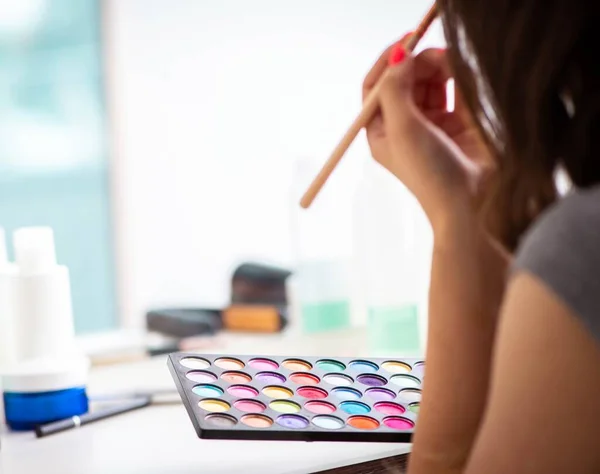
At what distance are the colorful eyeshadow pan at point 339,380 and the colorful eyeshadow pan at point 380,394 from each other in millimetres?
17

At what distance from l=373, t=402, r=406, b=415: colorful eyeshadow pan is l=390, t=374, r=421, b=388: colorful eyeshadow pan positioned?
0.04 meters

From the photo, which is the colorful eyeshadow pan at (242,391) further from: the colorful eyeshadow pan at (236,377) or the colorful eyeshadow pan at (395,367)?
the colorful eyeshadow pan at (395,367)

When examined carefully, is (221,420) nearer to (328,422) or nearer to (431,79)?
(328,422)

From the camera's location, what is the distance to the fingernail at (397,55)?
0.63 meters

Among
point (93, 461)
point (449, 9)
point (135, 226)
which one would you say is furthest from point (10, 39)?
point (449, 9)

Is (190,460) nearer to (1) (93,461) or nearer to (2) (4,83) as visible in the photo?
(1) (93,461)

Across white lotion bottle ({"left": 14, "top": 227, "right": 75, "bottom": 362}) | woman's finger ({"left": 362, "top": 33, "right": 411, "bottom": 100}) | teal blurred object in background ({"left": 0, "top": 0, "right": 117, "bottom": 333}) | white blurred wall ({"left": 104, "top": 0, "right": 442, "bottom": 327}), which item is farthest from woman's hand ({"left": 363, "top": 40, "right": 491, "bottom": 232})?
teal blurred object in background ({"left": 0, "top": 0, "right": 117, "bottom": 333})

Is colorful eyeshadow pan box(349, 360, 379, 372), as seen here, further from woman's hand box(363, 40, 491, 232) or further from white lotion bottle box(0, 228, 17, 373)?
white lotion bottle box(0, 228, 17, 373)

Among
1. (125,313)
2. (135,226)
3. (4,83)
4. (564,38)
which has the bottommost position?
(125,313)

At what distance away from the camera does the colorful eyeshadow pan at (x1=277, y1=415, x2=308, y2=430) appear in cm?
60

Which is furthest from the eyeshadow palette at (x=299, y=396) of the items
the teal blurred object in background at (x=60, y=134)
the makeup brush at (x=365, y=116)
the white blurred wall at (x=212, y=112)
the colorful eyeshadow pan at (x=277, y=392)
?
the teal blurred object in background at (x=60, y=134)

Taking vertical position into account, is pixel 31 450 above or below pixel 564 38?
below

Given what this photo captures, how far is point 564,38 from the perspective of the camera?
0.41 metres

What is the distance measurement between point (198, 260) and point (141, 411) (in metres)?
1.03
